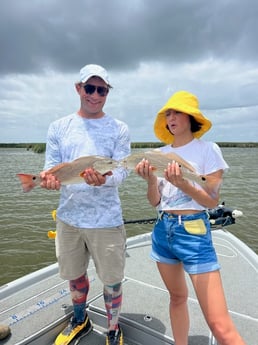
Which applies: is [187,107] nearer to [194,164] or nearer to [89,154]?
[194,164]

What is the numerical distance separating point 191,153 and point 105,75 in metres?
1.12

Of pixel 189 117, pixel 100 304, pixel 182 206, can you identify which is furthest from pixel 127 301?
pixel 189 117

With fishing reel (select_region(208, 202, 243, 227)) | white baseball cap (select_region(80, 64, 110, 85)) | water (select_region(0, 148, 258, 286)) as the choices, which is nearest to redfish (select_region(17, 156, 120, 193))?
white baseball cap (select_region(80, 64, 110, 85))

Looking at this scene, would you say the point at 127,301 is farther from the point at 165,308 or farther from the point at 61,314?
the point at 61,314

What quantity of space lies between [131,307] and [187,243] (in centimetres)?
161

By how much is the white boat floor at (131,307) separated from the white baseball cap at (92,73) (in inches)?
99.4

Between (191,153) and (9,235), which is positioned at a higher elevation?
(191,153)

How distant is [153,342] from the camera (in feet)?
10.2

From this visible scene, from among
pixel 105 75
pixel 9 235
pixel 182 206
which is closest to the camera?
pixel 182 206

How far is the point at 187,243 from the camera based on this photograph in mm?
2525

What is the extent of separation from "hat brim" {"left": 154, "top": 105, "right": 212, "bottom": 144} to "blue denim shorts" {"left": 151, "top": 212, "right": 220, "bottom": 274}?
2.57ft

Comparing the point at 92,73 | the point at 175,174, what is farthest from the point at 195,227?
the point at 92,73

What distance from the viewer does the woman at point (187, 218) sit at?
7.87 ft

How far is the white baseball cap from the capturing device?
2931mm
